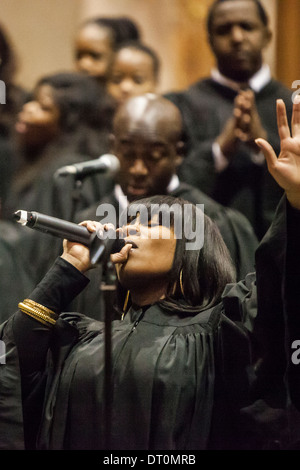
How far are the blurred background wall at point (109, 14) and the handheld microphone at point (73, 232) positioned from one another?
11.1 ft

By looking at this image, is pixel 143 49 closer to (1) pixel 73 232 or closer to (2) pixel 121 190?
(2) pixel 121 190

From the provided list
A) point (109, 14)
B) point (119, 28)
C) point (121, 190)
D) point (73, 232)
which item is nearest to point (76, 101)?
point (119, 28)

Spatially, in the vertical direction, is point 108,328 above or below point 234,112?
below

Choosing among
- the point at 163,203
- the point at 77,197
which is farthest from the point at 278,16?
the point at 163,203

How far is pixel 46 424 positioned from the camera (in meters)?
2.68

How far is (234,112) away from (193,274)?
1.40 metres

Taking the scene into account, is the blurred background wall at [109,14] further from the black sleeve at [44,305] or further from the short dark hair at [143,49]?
the black sleeve at [44,305]

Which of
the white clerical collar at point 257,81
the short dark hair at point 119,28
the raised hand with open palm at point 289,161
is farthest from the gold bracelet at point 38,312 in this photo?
the short dark hair at point 119,28

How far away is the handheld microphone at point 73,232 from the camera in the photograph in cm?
237

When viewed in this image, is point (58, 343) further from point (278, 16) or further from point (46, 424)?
point (278, 16)

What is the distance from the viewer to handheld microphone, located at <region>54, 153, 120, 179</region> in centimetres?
335

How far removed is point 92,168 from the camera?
11.2 ft

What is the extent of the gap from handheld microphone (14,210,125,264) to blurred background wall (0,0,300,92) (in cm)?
340
